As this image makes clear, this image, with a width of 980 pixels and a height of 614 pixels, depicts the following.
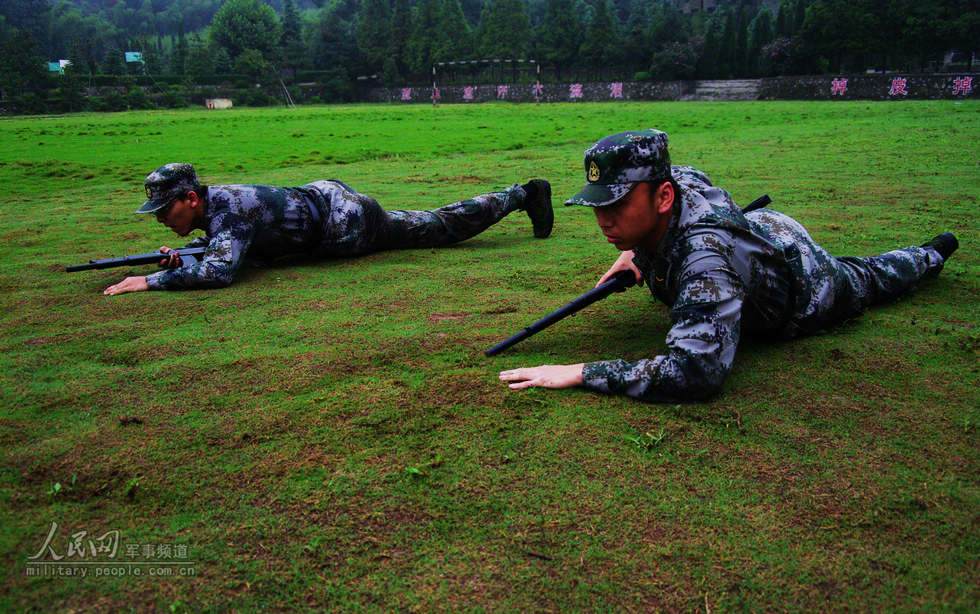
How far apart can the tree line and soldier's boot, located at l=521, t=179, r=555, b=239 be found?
51.3 m

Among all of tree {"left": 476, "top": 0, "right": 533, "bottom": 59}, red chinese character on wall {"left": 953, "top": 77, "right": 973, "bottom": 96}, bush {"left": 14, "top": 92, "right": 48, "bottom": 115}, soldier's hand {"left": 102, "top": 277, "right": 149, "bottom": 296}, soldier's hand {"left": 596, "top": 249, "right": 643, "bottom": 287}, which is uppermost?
tree {"left": 476, "top": 0, "right": 533, "bottom": 59}

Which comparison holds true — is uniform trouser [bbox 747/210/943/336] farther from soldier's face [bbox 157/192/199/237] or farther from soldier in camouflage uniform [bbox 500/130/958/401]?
soldier's face [bbox 157/192/199/237]

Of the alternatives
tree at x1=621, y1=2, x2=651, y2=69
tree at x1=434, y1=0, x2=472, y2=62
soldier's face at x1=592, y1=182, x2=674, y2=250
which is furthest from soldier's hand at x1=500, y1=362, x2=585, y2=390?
tree at x1=434, y1=0, x2=472, y2=62

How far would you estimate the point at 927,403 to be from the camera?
3.14 m

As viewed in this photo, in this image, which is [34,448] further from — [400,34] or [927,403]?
[400,34]

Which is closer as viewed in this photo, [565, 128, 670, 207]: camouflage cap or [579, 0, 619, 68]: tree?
[565, 128, 670, 207]: camouflage cap

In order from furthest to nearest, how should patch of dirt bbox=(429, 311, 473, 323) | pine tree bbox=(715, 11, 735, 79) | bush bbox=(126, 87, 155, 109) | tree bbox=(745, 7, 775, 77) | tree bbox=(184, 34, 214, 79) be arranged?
tree bbox=(184, 34, 214, 79), bush bbox=(126, 87, 155, 109), pine tree bbox=(715, 11, 735, 79), tree bbox=(745, 7, 775, 77), patch of dirt bbox=(429, 311, 473, 323)

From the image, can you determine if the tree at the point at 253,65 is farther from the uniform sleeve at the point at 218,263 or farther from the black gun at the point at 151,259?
the uniform sleeve at the point at 218,263

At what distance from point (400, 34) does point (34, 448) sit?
8649 cm

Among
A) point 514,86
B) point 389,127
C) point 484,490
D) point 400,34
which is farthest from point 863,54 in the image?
point 484,490

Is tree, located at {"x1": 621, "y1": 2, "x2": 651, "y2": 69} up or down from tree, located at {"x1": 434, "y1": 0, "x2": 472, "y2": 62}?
down

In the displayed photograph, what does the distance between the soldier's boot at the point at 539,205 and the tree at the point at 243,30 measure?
90021 mm

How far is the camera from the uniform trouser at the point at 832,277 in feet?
12.2

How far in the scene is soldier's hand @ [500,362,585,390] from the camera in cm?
328
